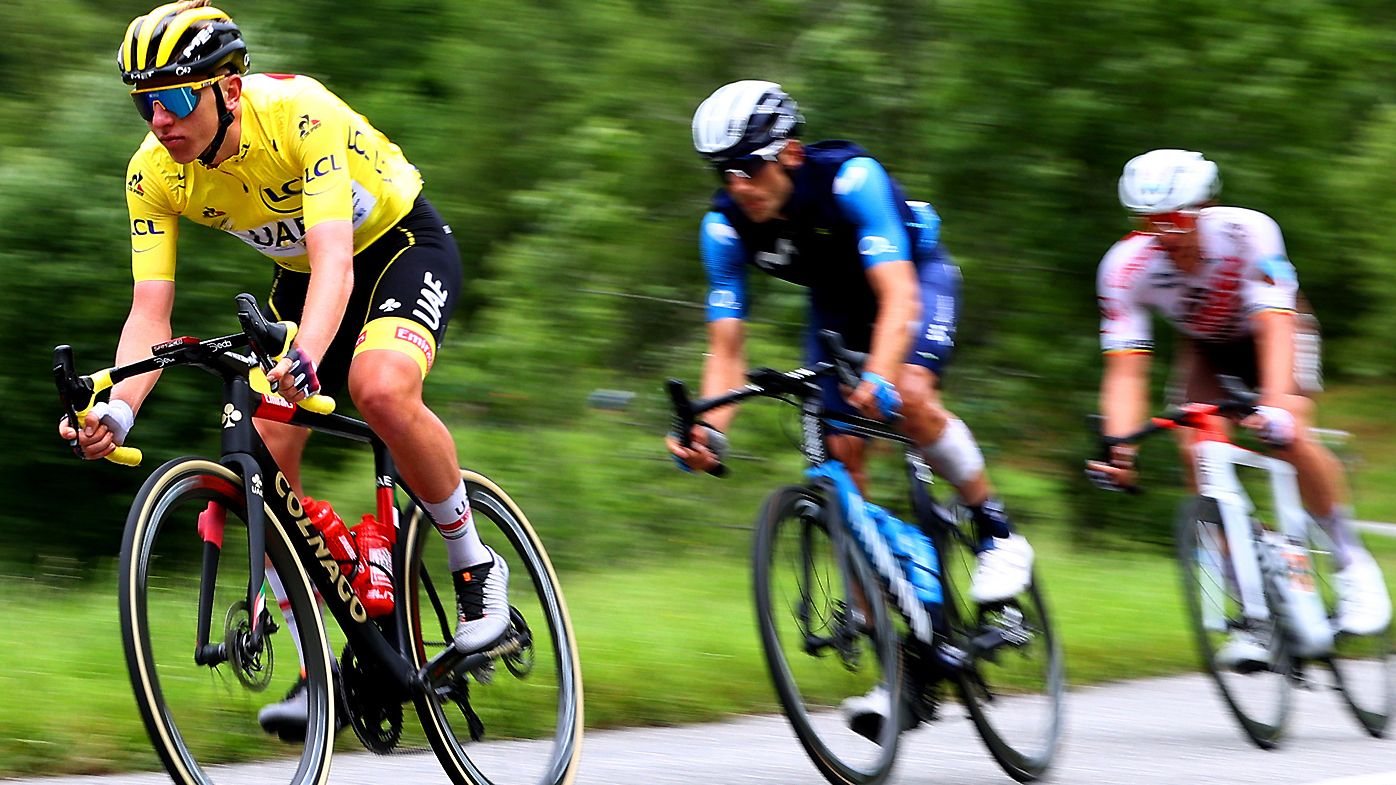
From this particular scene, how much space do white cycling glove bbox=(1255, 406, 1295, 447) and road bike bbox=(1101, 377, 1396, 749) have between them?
0.11 metres

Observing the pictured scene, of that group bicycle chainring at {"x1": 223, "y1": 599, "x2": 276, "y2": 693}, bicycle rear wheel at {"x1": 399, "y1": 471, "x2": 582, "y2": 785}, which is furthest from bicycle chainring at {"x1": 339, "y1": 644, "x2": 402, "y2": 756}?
bicycle chainring at {"x1": 223, "y1": 599, "x2": 276, "y2": 693}

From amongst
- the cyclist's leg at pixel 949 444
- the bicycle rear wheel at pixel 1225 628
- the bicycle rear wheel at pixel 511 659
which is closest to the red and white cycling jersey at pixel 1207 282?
the bicycle rear wheel at pixel 1225 628

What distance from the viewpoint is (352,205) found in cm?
438

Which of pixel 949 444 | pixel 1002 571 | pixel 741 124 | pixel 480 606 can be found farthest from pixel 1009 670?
pixel 741 124

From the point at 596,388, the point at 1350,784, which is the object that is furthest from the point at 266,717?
the point at 596,388

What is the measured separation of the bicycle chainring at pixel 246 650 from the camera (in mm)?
4016

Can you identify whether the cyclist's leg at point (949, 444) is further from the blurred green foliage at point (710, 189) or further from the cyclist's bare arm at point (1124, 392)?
the blurred green foliage at point (710, 189)

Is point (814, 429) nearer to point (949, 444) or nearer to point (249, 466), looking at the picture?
point (949, 444)

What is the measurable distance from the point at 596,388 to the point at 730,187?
8247 mm

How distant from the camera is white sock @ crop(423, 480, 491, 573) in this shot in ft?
15.0

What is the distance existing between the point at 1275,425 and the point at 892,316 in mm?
1895

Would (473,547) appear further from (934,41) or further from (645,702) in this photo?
(934,41)

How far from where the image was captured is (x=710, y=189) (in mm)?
15422

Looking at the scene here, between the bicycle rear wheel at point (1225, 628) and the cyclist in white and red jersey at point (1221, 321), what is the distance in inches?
2.4
